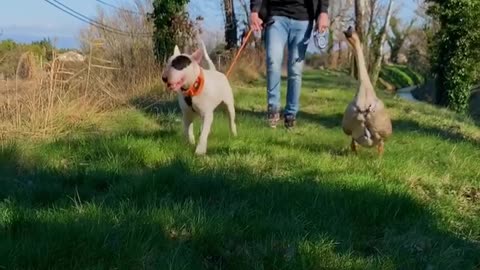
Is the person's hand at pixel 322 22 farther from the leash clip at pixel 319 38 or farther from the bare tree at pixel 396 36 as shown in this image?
the bare tree at pixel 396 36

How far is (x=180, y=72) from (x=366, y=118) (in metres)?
1.82

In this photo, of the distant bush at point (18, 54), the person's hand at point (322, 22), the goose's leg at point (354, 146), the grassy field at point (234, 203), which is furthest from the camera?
the distant bush at point (18, 54)

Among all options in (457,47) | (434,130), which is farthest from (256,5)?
(457,47)

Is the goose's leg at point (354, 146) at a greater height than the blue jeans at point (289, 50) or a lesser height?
lesser

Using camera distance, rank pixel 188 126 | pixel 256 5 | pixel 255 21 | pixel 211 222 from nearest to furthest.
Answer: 1. pixel 211 222
2. pixel 188 126
3. pixel 255 21
4. pixel 256 5

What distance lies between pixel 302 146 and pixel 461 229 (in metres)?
2.44

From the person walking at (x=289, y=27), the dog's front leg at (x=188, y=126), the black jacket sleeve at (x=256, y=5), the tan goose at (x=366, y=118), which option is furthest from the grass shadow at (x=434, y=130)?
the dog's front leg at (x=188, y=126)

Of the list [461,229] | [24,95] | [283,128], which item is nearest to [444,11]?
[283,128]

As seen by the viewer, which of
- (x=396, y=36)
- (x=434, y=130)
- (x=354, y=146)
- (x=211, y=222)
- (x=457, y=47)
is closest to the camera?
(x=211, y=222)

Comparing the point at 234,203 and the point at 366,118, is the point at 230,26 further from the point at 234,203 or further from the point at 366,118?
the point at 234,203

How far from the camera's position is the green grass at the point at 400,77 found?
52.3 m

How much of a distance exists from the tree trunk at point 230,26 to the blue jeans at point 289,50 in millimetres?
14792

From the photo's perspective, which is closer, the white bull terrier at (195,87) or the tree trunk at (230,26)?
the white bull terrier at (195,87)

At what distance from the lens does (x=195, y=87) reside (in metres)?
5.93
